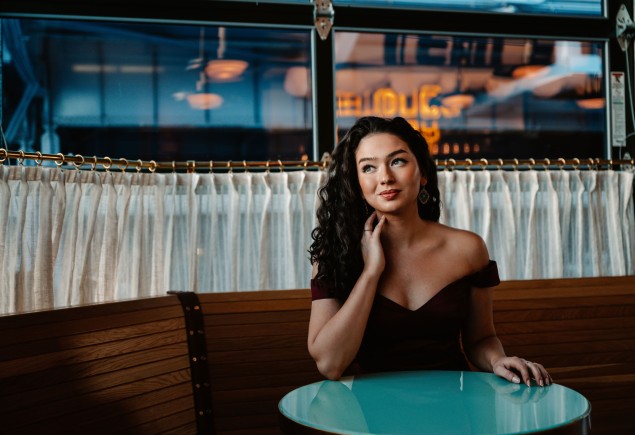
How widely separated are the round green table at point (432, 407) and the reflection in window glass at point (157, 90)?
5.66 ft

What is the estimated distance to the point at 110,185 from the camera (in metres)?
2.81

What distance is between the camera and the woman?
2.08 metres

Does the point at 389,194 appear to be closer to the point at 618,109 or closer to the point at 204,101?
the point at 204,101

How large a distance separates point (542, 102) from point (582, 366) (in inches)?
60.5

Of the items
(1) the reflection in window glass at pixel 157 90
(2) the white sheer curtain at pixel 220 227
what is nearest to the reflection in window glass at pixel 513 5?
(1) the reflection in window glass at pixel 157 90

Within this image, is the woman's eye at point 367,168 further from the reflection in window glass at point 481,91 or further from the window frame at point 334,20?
the reflection in window glass at point 481,91

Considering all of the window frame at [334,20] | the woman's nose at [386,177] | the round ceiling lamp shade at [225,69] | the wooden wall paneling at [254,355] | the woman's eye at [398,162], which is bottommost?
the wooden wall paneling at [254,355]

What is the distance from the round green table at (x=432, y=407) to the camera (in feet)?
4.81

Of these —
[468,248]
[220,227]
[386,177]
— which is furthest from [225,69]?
[468,248]

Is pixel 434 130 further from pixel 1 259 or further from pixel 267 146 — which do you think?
pixel 1 259

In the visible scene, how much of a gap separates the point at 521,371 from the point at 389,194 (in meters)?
0.60

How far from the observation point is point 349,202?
2211mm

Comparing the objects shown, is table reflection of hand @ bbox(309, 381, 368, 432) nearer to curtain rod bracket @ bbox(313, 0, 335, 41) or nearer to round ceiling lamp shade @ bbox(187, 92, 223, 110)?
round ceiling lamp shade @ bbox(187, 92, 223, 110)

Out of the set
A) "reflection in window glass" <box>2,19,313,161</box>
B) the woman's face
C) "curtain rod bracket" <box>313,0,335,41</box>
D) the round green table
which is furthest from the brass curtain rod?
the round green table
